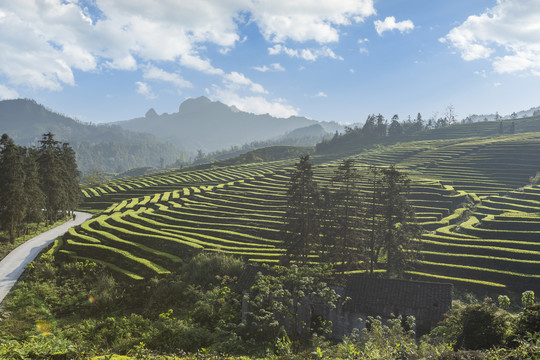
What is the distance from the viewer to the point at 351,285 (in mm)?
26000

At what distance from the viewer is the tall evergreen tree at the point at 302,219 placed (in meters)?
33.0

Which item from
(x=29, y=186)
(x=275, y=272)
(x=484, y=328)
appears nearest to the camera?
(x=484, y=328)

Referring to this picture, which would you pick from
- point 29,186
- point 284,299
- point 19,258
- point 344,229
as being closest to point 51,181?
point 29,186

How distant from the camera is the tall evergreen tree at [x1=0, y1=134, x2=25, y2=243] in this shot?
4231 centimetres

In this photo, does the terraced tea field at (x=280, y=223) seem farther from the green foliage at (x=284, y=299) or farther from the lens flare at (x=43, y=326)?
the green foliage at (x=284, y=299)

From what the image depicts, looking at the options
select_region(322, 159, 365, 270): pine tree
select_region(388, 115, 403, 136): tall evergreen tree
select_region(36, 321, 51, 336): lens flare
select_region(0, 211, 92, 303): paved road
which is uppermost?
select_region(388, 115, 403, 136): tall evergreen tree

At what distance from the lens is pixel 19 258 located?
3891cm

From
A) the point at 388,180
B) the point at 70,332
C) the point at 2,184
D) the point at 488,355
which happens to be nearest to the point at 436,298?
the point at 388,180

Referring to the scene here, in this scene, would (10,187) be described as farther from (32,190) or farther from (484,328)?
(484,328)

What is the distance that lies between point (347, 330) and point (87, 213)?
69225 millimetres

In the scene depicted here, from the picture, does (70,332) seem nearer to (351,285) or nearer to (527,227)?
(351,285)

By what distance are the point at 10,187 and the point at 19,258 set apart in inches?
411

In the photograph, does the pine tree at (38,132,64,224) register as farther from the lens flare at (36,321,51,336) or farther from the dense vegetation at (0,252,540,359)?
the lens flare at (36,321,51,336)

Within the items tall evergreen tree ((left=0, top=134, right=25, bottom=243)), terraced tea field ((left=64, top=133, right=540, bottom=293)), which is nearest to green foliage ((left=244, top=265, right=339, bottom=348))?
terraced tea field ((left=64, top=133, right=540, bottom=293))
